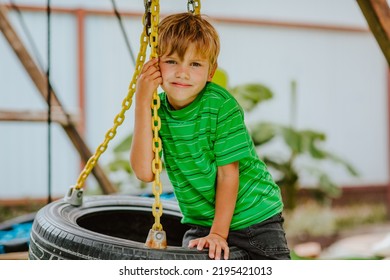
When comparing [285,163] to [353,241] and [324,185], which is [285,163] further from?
[353,241]

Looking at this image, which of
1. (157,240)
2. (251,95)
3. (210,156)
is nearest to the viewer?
(157,240)

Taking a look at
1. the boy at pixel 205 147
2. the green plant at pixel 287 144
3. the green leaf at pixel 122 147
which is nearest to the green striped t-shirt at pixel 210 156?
the boy at pixel 205 147

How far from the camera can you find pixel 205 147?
4.64ft

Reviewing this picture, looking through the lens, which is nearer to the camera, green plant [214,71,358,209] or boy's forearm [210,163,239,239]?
boy's forearm [210,163,239,239]

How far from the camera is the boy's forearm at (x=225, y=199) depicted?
138 centimetres

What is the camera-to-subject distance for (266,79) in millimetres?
4777

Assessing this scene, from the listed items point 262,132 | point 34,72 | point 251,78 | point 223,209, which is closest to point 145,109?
point 223,209

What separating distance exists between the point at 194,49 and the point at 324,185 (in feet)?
10.0

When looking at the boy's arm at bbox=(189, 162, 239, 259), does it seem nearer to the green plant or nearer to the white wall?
the green plant

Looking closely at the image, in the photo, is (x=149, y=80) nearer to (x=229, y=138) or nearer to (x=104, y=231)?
(x=229, y=138)

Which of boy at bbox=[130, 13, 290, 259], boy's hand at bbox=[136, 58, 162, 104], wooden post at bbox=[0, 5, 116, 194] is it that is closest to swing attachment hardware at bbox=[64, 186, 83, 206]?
boy at bbox=[130, 13, 290, 259]

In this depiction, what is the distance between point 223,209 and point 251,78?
3.39 meters

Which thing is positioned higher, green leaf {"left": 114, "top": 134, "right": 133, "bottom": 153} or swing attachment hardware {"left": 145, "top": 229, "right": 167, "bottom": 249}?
swing attachment hardware {"left": 145, "top": 229, "right": 167, "bottom": 249}

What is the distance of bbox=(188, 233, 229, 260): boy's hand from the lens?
4.39 feet
